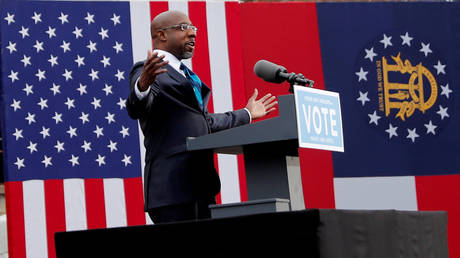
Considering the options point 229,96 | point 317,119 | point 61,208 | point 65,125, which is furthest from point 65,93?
point 317,119

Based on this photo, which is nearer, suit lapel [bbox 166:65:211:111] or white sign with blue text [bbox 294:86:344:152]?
white sign with blue text [bbox 294:86:344:152]

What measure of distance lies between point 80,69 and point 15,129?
1.99 feet

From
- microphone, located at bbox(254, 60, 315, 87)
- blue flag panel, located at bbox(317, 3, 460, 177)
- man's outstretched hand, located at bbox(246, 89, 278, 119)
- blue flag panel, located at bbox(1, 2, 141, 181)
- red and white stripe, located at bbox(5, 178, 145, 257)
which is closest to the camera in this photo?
microphone, located at bbox(254, 60, 315, 87)

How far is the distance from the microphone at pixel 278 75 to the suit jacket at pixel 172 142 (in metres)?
0.29

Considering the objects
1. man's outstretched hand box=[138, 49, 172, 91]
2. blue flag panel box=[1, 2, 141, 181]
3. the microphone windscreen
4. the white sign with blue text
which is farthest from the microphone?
blue flag panel box=[1, 2, 141, 181]

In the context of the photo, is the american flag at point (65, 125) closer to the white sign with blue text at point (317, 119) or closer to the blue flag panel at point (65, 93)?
the blue flag panel at point (65, 93)

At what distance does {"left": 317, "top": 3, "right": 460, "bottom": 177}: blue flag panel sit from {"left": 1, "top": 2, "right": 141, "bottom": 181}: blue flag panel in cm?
152

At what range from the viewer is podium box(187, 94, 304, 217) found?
8.23 ft

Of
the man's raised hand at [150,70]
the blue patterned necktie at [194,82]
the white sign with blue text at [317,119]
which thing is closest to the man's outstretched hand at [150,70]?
the man's raised hand at [150,70]

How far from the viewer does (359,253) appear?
250cm

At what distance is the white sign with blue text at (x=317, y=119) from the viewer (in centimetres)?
247

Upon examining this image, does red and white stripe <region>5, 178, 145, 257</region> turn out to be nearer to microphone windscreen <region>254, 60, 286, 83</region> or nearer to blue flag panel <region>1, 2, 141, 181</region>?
blue flag panel <region>1, 2, 141, 181</region>

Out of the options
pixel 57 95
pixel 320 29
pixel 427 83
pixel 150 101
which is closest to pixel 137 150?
pixel 57 95

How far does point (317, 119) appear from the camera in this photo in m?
2.56
